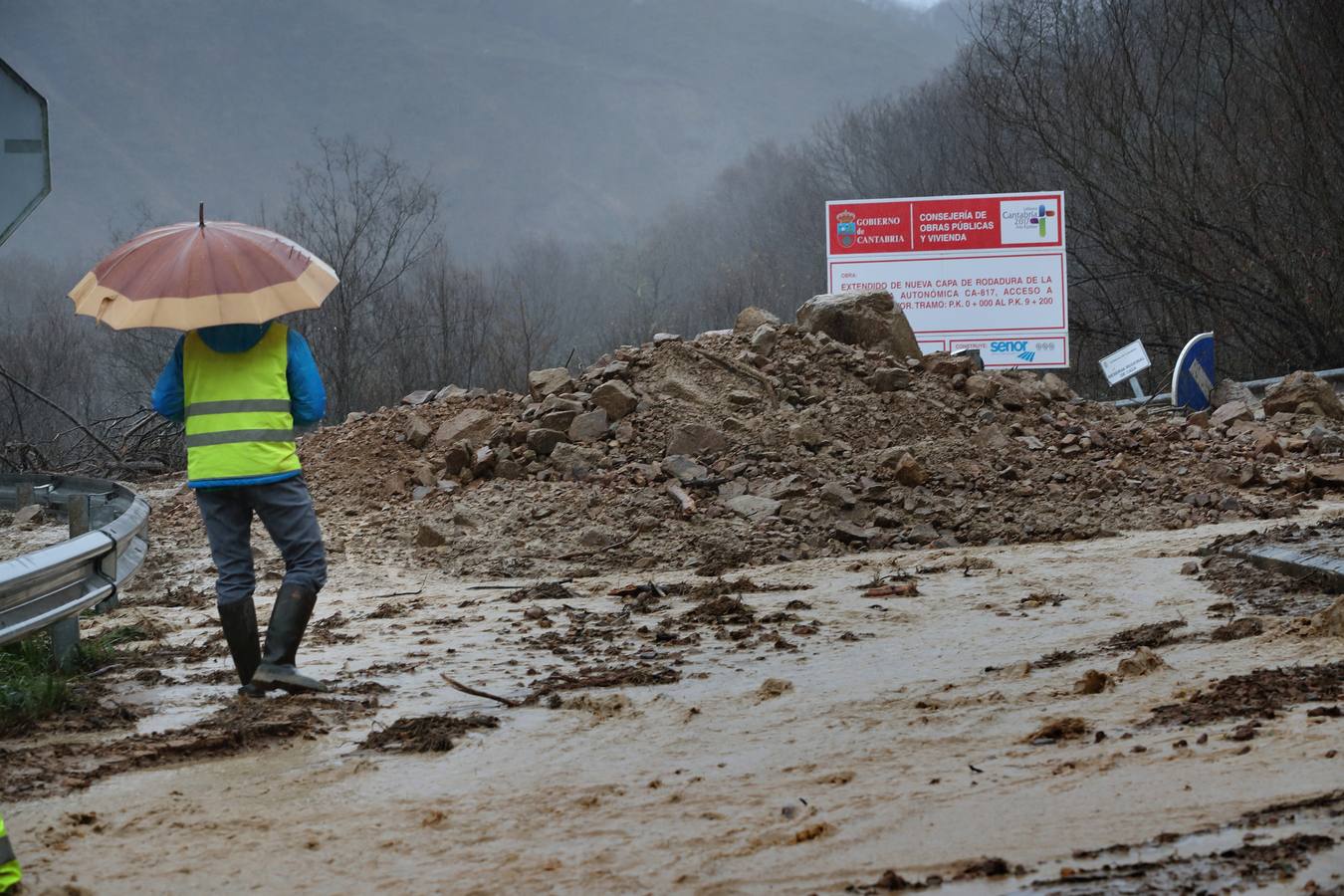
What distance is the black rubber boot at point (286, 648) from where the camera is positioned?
568 centimetres

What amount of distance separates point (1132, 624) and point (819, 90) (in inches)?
4579

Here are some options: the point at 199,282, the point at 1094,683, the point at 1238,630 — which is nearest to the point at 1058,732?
the point at 1094,683

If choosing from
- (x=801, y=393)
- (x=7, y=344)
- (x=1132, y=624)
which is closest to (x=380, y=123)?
(x=7, y=344)

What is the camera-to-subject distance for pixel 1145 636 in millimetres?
5961

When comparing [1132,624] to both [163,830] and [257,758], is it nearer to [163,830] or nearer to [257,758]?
[257,758]

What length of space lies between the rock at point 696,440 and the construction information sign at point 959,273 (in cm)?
893

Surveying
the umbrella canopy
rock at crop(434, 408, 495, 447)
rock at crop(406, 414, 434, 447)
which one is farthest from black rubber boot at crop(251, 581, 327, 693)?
rock at crop(406, 414, 434, 447)

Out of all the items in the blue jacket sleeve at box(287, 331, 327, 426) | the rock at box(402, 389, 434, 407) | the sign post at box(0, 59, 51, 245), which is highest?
the sign post at box(0, 59, 51, 245)

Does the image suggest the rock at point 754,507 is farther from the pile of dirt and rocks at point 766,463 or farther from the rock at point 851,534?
the rock at point 851,534

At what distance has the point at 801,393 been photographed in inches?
527

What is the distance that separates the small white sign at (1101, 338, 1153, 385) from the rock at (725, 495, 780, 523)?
33.7 feet

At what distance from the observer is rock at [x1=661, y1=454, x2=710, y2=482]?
11781mm

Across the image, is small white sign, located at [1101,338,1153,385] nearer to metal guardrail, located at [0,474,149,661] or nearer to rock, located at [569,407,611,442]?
rock, located at [569,407,611,442]

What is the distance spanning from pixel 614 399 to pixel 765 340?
208 cm
